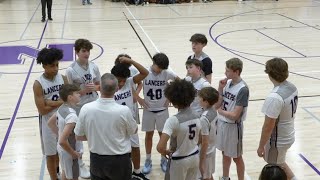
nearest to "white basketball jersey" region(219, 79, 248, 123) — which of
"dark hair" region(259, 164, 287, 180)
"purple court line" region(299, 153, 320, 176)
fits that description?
"purple court line" region(299, 153, 320, 176)

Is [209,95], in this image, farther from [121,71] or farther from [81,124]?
[81,124]

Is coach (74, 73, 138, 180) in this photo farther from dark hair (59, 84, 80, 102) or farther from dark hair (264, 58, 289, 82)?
dark hair (264, 58, 289, 82)

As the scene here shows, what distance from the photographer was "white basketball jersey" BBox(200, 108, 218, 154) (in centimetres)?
404

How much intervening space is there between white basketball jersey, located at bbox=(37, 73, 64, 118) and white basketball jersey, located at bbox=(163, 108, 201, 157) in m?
1.65

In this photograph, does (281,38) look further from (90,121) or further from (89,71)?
(90,121)

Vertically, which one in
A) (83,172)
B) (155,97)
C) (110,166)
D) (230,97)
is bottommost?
(83,172)

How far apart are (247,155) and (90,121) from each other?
120 inches

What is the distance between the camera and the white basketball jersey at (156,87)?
5285 mm

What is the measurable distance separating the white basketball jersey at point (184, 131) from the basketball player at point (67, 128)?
101 cm

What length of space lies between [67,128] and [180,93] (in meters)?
1.21

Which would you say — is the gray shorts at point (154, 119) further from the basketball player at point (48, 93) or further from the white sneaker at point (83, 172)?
the basketball player at point (48, 93)

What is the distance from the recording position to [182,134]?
380 cm

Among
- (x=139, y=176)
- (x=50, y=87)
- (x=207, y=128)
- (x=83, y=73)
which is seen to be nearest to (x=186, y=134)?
(x=207, y=128)

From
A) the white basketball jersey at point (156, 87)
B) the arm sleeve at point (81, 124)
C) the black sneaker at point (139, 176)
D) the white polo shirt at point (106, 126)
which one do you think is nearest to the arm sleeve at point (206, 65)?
the white basketball jersey at point (156, 87)
